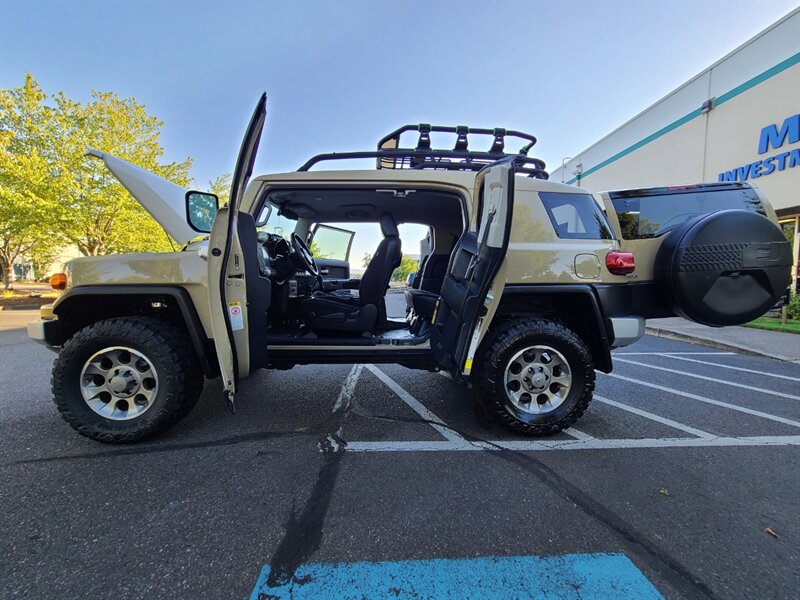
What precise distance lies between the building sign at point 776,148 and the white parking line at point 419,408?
12.4 metres

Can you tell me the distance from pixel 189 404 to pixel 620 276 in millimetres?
3444

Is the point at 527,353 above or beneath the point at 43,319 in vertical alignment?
beneath

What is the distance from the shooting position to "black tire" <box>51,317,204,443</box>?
2490 mm

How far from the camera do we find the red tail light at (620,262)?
2.82 m

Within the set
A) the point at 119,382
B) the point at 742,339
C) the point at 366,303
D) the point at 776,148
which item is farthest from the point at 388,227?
the point at 776,148

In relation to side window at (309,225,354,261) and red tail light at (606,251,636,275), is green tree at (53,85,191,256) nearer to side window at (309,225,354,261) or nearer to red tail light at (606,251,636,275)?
side window at (309,225,354,261)

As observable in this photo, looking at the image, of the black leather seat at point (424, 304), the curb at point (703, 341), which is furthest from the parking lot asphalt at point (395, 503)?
the curb at point (703, 341)

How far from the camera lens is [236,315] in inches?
101

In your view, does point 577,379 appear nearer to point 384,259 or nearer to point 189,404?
point 384,259

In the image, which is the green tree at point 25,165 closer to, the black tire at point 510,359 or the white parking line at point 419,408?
the white parking line at point 419,408

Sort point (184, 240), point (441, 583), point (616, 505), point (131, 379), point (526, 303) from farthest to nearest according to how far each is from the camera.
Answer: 1. point (184, 240)
2. point (526, 303)
3. point (131, 379)
4. point (616, 505)
5. point (441, 583)

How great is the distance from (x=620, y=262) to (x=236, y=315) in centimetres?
292

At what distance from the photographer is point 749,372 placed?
4977 mm

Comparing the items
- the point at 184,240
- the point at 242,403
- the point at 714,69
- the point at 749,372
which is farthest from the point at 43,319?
the point at 714,69
